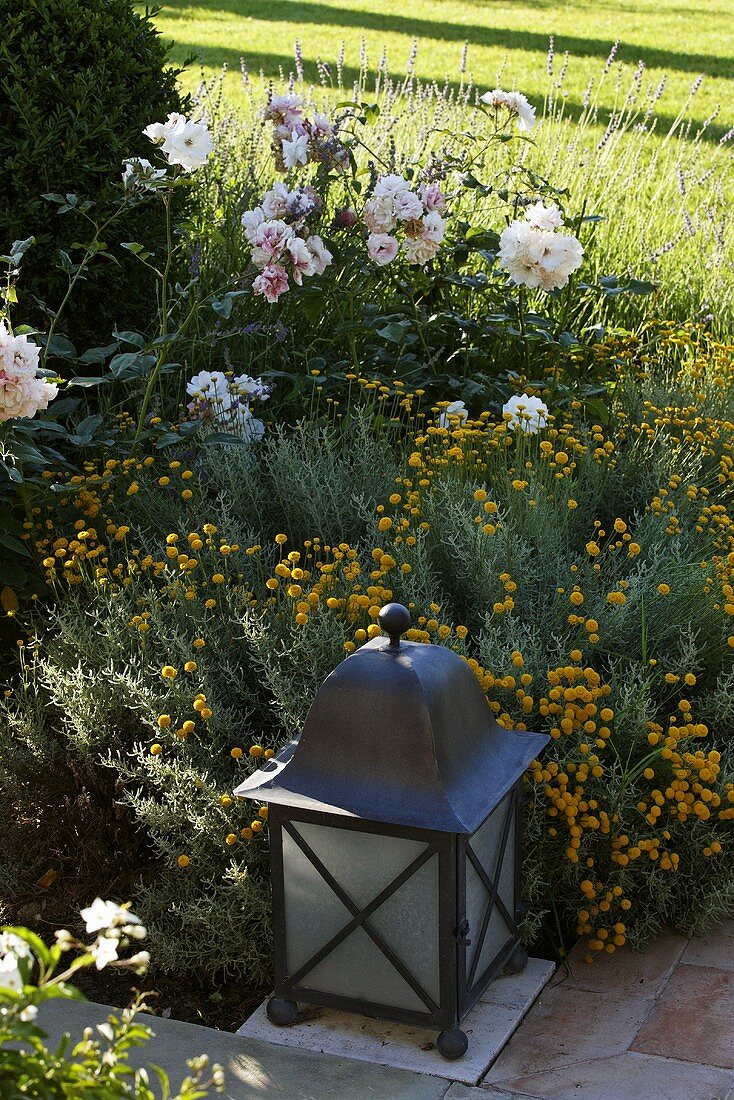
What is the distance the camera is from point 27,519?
3150 millimetres

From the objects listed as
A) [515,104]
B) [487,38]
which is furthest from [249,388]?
[487,38]

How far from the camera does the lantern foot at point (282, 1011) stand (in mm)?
2266

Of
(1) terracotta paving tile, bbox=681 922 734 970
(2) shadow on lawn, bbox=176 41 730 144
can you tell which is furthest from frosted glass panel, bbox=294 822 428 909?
(2) shadow on lawn, bbox=176 41 730 144

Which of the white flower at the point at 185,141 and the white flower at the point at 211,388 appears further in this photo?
the white flower at the point at 211,388

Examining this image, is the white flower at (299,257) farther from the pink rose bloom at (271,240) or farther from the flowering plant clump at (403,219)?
the flowering plant clump at (403,219)

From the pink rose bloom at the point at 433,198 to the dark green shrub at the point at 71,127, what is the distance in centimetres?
85

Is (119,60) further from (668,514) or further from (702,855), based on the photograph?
(702,855)

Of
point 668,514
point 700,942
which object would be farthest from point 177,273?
point 700,942

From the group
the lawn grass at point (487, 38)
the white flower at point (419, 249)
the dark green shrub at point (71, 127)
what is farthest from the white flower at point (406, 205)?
the lawn grass at point (487, 38)

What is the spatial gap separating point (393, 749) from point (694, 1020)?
817 millimetres

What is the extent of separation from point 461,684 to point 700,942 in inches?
35.2

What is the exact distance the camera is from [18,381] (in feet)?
8.71

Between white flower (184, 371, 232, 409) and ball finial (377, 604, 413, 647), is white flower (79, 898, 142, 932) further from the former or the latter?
white flower (184, 371, 232, 409)

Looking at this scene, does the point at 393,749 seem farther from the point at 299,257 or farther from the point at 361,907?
the point at 299,257
